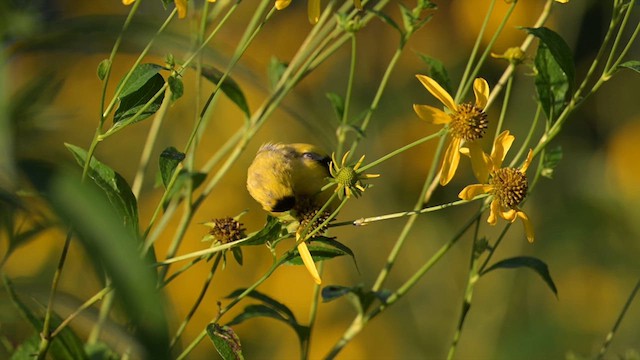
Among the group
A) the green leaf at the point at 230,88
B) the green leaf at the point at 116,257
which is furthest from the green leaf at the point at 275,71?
the green leaf at the point at 116,257

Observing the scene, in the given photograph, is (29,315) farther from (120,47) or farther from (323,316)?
A: (323,316)

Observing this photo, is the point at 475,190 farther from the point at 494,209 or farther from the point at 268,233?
the point at 268,233

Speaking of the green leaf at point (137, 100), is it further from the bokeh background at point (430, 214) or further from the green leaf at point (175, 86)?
the bokeh background at point (430, 214)

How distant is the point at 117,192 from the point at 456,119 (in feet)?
0.78

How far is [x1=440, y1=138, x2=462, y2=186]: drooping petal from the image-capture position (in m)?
0.60

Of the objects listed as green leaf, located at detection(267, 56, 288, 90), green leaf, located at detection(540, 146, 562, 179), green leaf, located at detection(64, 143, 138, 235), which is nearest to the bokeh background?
green leaf, located at detection(267, 56, 288, 90)

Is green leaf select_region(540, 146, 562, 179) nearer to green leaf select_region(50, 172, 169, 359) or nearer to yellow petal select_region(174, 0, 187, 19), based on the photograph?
yellow petal select_region(174, 0, 187, 19)

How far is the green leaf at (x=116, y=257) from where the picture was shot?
1.03ft

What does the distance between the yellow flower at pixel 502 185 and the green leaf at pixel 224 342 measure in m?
0.19

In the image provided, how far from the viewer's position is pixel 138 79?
1.89 ft

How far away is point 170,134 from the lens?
158 cm

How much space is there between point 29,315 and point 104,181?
0.37 feet

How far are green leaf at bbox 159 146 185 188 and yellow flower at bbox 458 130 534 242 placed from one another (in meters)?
0.20

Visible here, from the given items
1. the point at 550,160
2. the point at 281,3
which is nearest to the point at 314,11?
the point at 281,3
